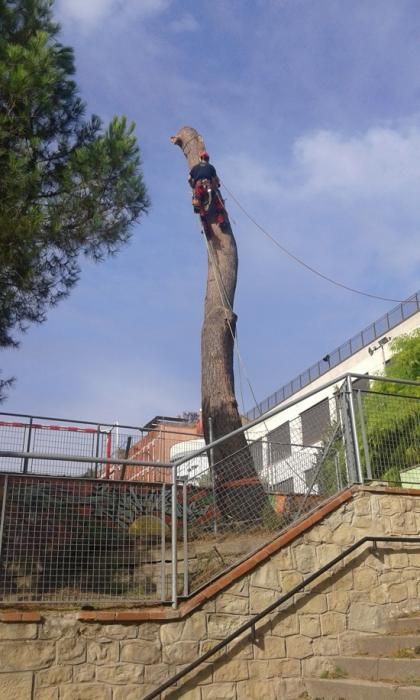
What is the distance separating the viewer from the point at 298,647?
6.61 m

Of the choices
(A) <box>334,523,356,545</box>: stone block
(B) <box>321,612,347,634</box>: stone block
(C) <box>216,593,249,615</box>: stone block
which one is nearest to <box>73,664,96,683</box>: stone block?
(C) <box>216,593,249,615</box>: stone block

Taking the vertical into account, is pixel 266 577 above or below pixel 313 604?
above

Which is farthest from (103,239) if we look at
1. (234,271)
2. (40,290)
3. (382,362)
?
(382,362)

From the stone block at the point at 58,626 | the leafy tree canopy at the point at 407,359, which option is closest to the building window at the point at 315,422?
the stone block at the point at 58,626

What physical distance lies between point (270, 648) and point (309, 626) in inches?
17.8

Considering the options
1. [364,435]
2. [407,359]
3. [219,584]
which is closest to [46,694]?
[219,584]

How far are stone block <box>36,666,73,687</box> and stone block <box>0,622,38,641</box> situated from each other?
31cm

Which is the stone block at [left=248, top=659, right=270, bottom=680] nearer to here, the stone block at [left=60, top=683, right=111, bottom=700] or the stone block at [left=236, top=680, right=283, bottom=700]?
the stone block at [left=236, top=680, right=283, bottom=700]

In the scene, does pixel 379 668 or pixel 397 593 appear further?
pixel 397 593

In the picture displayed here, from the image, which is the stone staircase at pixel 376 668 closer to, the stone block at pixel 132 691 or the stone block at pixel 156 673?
the stone block at pixel 156 673

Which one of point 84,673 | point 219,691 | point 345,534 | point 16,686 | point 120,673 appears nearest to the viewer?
point 16,686

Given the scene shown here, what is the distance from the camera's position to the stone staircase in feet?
17.9

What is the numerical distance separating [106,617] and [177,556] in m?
1.02

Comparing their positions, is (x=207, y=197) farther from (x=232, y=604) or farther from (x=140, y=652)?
(x=140, y=652)
